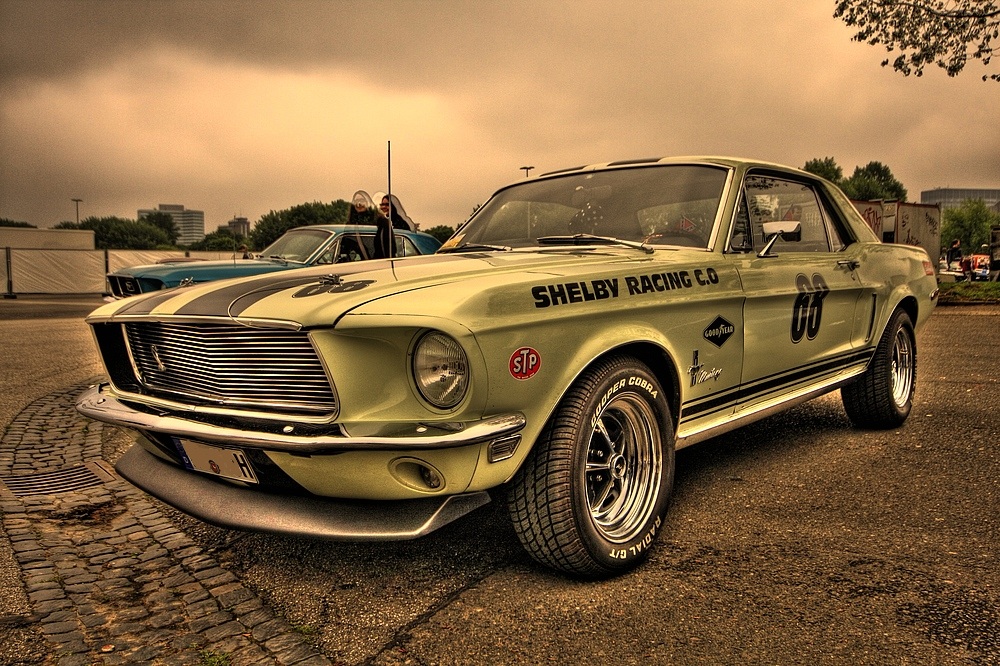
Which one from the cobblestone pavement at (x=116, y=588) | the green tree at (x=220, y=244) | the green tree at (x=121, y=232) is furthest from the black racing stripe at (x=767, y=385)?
the green tree at (x=121, y=232)

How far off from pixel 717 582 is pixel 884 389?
2.66m

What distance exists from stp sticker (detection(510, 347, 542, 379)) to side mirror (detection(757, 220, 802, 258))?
1.65 meters

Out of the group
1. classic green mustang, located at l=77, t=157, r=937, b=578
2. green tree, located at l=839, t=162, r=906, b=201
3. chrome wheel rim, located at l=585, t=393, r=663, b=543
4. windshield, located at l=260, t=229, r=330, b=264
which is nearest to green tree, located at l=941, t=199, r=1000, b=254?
green tree, located at l=839, t=162, r=906, b=201

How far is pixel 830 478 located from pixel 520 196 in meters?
2.14

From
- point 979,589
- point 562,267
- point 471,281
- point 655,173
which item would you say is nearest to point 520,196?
point 655,173

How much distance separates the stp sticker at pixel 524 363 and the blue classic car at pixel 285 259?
4.63 metres

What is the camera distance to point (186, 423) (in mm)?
2498

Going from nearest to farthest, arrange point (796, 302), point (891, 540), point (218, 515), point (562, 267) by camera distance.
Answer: point (218, 515) < point (562, 267) < point (891, 540) < point (796, 302)

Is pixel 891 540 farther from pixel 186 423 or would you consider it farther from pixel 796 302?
pixel 186 423

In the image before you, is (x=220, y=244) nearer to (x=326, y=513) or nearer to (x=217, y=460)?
(x=217, y=460)

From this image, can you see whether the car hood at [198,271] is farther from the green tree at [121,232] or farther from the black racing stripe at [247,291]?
the green tree at [121,232]

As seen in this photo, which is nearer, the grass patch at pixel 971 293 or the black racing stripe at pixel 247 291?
the black racing stripe at pixel 247 291

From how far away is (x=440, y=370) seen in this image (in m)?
2.21

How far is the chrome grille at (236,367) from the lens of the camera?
2.30 meters
